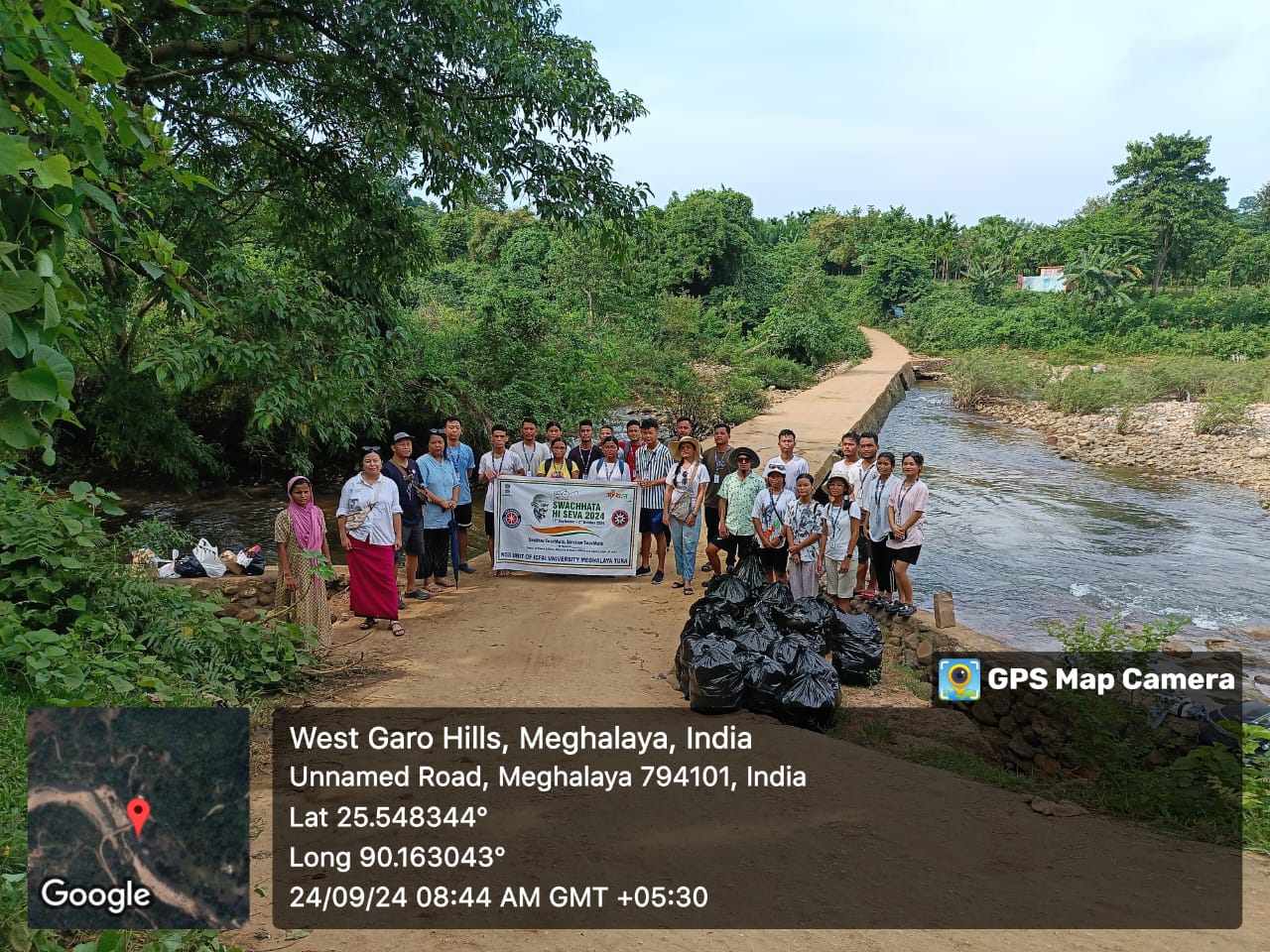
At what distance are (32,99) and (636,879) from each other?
10.7 feet

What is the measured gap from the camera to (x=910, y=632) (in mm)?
7793

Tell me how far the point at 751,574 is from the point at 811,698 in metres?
1.66

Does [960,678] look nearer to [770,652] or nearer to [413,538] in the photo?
[770,652]

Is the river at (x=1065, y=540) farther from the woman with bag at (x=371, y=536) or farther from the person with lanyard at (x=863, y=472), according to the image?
the woman with bag at (x=371, y=536)

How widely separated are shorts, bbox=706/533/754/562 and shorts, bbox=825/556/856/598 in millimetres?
727

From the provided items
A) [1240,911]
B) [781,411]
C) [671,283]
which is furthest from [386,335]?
[671,283]

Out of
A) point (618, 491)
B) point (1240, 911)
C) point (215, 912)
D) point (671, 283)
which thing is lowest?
point (1240, 911)

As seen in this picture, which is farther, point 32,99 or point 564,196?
point 564,196

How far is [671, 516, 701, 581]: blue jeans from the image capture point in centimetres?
816

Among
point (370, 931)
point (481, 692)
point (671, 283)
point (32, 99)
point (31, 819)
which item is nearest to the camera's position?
point (32, 99)

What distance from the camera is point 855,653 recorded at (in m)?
6.35

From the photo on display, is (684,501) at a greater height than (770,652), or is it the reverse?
(684,501)

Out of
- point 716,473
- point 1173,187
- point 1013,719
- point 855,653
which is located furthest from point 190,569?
point 1173,187

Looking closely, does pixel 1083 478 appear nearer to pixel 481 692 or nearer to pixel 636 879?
pixel 481 692
